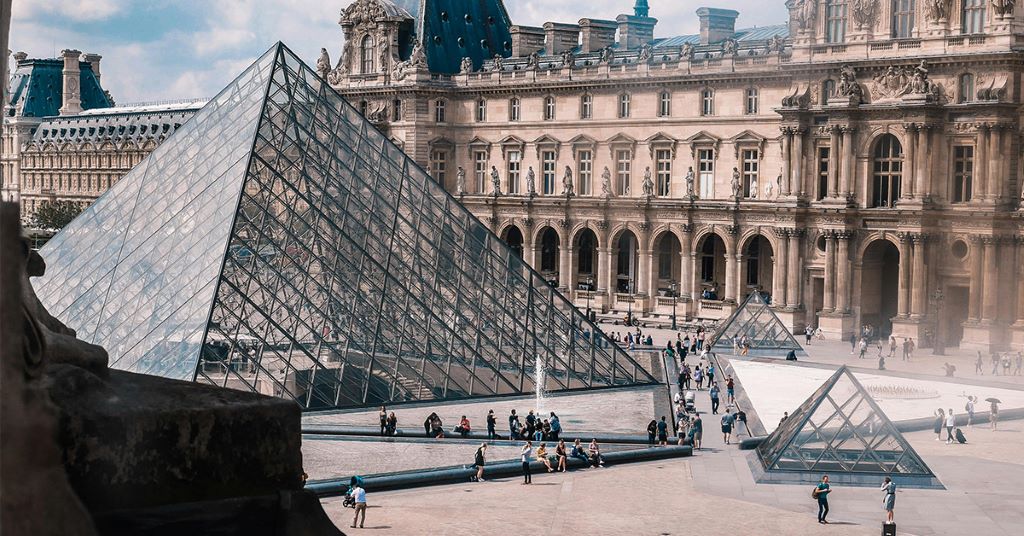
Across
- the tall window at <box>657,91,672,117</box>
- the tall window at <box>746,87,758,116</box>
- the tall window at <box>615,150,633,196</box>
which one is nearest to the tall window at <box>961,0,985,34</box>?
the tall window at <box>746,87,758,116</box>

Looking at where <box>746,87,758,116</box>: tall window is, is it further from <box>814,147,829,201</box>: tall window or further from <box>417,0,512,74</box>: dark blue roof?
<box>417,0,512,74</box>: dark blue roof

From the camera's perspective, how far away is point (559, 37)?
7506cm

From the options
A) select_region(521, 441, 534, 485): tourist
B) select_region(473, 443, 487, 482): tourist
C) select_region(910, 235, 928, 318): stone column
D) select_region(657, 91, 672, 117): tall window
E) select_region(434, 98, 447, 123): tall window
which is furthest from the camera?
select_region(434, 98, 447, 123): tall window

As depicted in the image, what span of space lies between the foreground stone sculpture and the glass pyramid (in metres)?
27.5

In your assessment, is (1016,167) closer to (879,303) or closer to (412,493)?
(879,303)

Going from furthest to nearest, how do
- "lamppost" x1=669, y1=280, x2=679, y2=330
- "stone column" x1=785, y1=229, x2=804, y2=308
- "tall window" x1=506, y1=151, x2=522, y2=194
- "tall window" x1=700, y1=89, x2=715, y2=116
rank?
"tall window" x1=506, y1=151, x2=522, y2=194
"tall window" x1=700, y1=89, x2=715, y2=116
"lamppost" x1=669, y1=280, x2=679, y2=330
"stone column" x1=785, y1=229, x2=804, y2=308

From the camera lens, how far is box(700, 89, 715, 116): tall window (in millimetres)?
63875

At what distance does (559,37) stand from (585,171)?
28.3 feet

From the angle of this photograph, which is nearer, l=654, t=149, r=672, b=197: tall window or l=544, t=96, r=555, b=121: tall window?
l=654, t=149, r=672, b=197: tall window

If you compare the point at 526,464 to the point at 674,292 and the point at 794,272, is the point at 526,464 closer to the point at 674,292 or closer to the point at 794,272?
the point at 794,272

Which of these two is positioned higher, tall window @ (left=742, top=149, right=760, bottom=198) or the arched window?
the arched window

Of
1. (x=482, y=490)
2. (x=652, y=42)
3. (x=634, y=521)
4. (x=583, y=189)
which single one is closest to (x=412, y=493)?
(x=482, y=490)

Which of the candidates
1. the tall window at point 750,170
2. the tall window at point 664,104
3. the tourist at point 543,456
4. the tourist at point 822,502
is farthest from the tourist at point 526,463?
the tall window at point 664,104

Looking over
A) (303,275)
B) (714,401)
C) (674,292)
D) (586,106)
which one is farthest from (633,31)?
(303,275)
